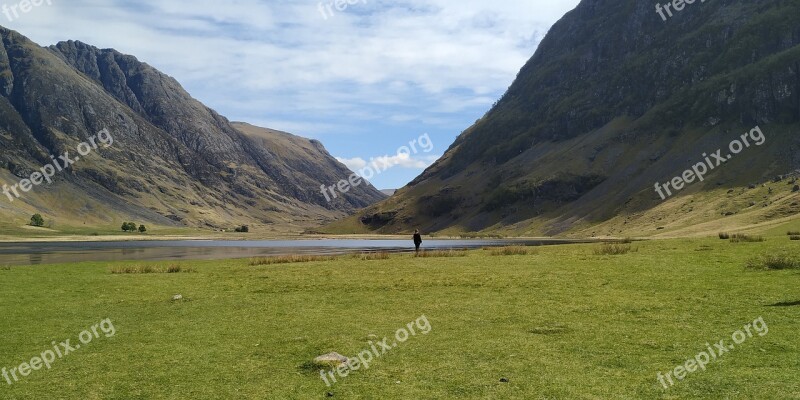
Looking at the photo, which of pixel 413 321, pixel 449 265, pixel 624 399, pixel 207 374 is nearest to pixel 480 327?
pixel 413 321

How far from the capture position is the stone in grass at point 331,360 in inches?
550

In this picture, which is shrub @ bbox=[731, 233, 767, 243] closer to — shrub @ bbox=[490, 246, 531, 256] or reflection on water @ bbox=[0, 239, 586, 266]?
shrub @ bbox=[490, 246, 531, 256]

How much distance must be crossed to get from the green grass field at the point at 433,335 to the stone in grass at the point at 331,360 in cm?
36

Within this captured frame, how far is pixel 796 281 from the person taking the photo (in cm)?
2225

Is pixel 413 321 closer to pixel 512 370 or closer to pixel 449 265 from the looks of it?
pixel 512 370

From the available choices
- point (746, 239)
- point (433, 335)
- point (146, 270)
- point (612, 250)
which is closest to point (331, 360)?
point (433, 335)

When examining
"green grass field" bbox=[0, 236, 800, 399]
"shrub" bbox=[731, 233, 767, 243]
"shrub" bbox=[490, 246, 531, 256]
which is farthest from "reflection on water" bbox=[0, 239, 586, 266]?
"shrub" bbox=[731, 233, 767, 243]

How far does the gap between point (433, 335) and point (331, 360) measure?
3959 millimetres

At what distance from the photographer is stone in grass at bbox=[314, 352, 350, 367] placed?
1397cm

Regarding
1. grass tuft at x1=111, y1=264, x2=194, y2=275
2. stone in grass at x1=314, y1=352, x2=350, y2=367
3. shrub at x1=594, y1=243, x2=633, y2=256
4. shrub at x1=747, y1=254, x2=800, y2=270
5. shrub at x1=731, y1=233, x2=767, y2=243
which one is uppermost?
grass tuft at x1=111, y1=264, x2=194, y2=275

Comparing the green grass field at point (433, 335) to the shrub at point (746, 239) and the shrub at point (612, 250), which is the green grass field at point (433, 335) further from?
the shrub at point (746, 239)

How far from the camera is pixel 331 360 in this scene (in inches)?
555

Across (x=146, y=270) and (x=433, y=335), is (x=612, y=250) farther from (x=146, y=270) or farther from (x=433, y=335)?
(x=146, y=270)

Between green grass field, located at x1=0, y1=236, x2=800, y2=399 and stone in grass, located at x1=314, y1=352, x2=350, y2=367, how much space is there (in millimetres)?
360
